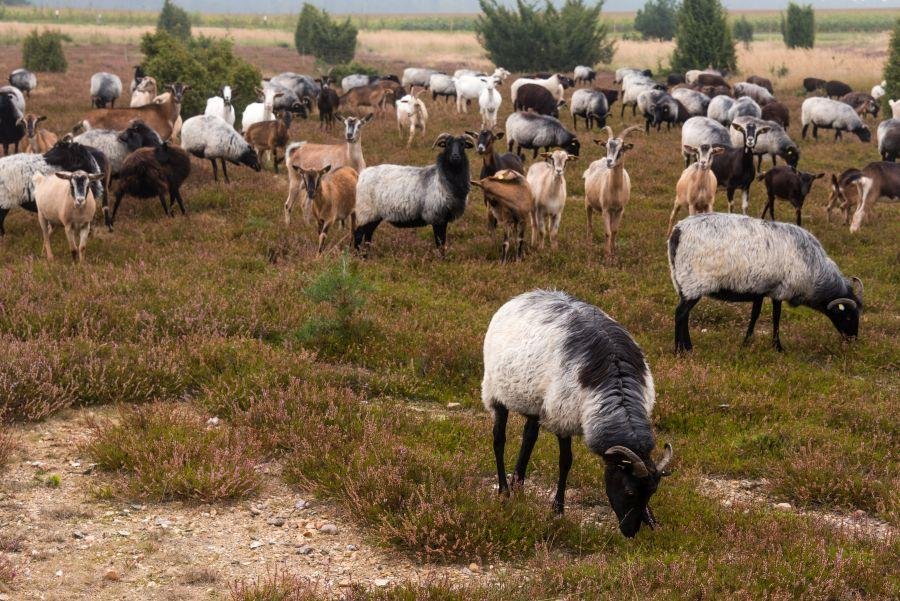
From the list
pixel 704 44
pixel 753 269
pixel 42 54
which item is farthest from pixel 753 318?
pixel 704 44

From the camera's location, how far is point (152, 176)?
15422 mm

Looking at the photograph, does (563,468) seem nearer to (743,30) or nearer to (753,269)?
(753,269)

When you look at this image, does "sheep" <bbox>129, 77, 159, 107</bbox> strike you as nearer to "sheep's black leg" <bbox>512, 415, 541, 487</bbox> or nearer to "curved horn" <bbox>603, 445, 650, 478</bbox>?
"sheep's black leg" <bbox>512, 415, 541, 487</bbox>

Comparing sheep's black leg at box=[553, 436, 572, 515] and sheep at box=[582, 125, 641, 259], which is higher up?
sheep at box=[582, 125, 641, 259]

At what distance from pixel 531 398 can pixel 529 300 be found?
0.91 metres

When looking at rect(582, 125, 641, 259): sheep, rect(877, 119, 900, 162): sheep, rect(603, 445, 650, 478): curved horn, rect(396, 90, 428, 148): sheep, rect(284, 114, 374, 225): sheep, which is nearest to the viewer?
rect(603, 445, 650, 478): curved horn

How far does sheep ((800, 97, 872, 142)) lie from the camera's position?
94.4 ft

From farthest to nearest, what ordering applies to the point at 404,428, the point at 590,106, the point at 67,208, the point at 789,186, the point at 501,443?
the point at 590,106 < the point at 789,186 < the point at 67,208 < the point at 404,428 < the point at 501,443

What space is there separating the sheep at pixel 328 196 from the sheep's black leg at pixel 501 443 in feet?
23.7

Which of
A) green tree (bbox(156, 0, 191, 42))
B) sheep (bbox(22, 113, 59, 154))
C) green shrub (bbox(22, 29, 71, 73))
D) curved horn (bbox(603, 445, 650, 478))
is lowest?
curved horn (bbox(603, 445, 650, 478))

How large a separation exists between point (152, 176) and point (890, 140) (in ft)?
63.1

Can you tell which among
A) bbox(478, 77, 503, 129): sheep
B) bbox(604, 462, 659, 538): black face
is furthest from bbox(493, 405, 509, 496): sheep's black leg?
bbox(478, 77, 503, 129): sheep

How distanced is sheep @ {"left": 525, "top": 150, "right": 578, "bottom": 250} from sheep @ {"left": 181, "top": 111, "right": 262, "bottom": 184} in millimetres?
7509

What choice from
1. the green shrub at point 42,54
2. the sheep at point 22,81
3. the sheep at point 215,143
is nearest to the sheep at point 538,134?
the sheep at point 215,143
